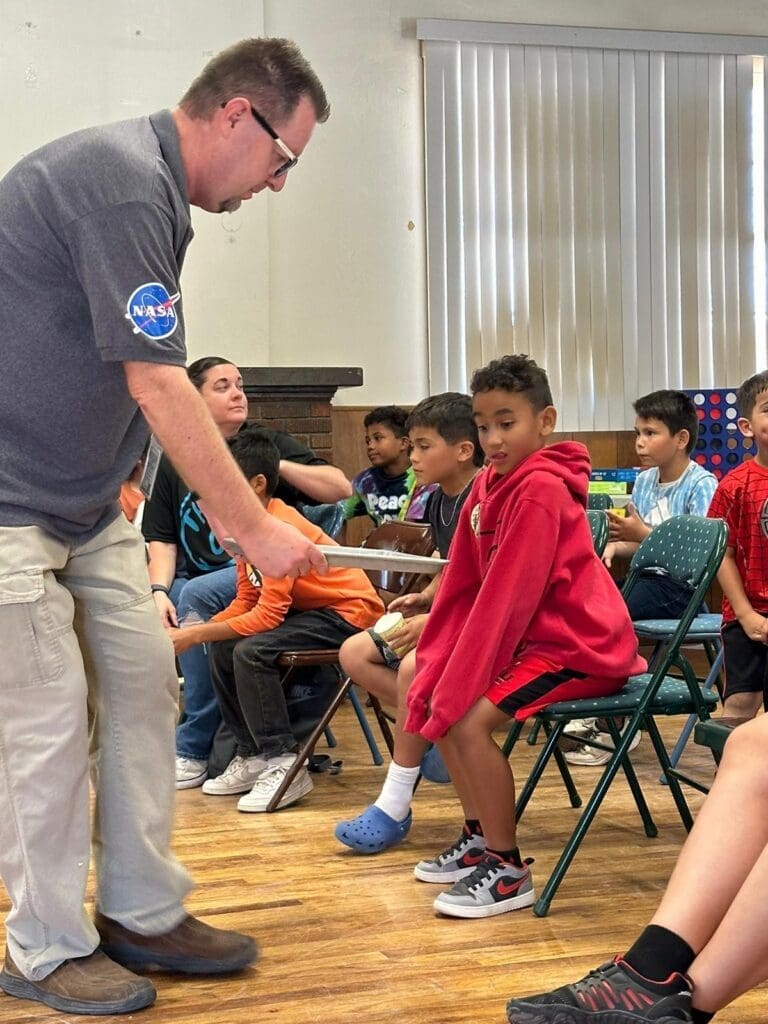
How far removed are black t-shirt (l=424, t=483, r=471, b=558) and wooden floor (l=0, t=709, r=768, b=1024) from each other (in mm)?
721

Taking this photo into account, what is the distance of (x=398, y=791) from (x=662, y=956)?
1.34 m

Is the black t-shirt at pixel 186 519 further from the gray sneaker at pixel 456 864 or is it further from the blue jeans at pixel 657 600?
the gray sneaker at pixel 456 864

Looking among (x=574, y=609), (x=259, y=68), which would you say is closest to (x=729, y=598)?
(x=574, y=609)

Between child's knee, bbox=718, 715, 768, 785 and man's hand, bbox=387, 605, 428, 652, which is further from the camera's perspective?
man's hand, bbox=387, 605, 428, 652

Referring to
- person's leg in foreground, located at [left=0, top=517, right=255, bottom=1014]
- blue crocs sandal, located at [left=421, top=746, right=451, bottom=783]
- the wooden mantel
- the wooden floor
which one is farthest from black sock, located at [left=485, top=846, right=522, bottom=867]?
the wooden mantel

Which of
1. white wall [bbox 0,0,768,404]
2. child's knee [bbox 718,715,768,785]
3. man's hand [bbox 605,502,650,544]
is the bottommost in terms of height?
child's knee [bbox 718,715,768,785]

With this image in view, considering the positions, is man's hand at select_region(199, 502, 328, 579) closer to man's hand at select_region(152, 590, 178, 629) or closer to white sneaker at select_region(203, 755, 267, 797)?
man's hand at select_region(152, 590, 178, 629)

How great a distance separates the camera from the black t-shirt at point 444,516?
336 centimetres

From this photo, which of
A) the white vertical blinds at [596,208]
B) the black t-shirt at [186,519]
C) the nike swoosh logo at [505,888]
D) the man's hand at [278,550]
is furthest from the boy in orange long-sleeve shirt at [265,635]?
the white vertical blinds at [596,208]

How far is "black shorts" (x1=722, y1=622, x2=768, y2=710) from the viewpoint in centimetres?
322

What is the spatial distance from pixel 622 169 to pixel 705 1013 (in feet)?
17.7

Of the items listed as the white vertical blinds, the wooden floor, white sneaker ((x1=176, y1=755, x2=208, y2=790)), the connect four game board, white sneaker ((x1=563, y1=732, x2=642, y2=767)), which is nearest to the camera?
the wooden floor

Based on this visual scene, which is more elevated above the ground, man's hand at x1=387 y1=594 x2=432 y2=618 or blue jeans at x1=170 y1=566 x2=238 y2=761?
man's hand at x1=387 y1=594 x2=432 y2=618

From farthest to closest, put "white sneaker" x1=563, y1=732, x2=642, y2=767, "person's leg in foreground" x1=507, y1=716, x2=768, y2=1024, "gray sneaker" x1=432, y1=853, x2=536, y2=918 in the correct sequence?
"white sneaker" x1=563, y1=732, x2=642, y2=767, "gray sneaker" x1=432, y1=853, x2=536, y2=918, "person's leg in foreground" x1=507, y1=716, x2=768, y2=1024
